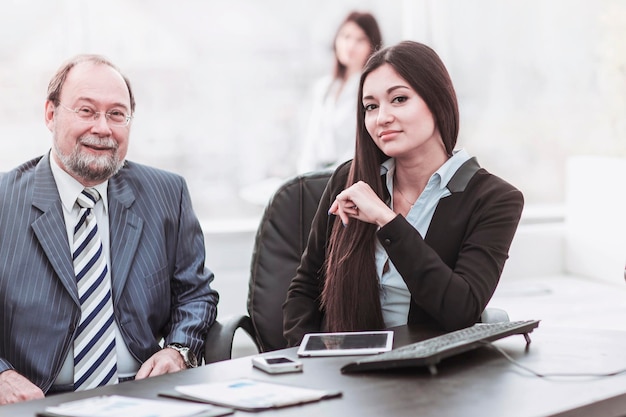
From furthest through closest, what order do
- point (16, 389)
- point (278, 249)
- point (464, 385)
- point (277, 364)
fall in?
point (278, 249)
point (16, 389)
point (277, 364)
point (464, 385)

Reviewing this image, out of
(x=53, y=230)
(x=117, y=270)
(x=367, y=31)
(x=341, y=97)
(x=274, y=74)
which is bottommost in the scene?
(x=117, y=270)

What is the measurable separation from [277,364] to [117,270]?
2.65 feet

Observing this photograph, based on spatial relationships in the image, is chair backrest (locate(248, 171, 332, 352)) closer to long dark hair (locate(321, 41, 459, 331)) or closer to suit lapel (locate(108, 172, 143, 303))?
long dark hair (locate(321, 41, 459, 331))

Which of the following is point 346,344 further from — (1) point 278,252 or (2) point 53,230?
(2) point 53,230

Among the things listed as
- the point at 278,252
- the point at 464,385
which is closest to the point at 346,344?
the point at 464,385

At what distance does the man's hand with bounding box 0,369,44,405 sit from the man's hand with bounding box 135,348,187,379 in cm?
27

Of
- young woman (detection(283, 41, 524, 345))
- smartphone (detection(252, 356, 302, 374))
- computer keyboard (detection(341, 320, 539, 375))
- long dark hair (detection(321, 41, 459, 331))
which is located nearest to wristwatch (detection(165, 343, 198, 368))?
young woman (detection(283, 41, 524, 345))

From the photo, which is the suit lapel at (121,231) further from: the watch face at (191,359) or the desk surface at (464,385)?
the desk surface at (464,385)

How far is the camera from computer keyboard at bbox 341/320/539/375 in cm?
171

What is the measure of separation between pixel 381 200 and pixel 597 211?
10.0 ft

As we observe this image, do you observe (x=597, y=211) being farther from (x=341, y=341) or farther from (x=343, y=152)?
(x=341, y=341)

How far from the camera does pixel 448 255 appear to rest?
235 centimetres

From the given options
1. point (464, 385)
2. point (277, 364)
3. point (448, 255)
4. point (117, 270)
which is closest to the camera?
point (464, 385)

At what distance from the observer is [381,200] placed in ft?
7.92
